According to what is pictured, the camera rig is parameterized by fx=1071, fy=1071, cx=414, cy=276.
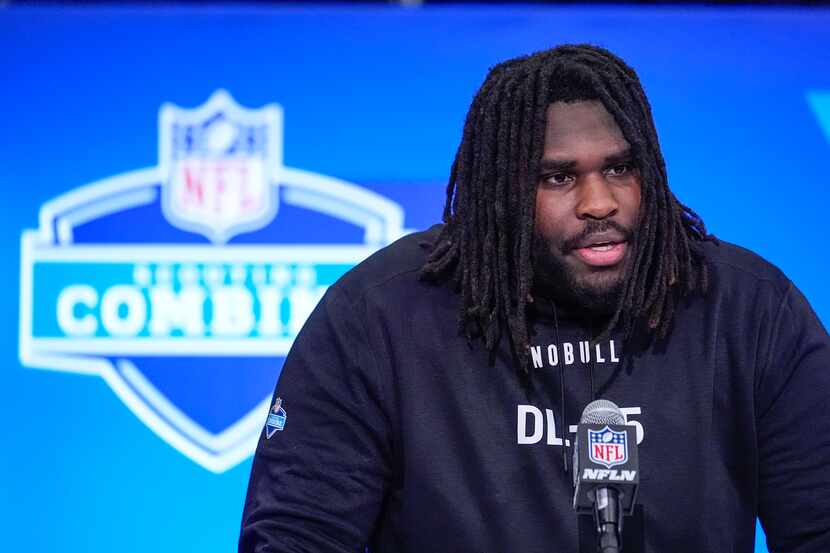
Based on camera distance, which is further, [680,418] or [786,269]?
[786,269]

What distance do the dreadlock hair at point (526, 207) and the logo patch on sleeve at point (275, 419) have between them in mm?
319

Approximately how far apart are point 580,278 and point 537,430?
25 cm

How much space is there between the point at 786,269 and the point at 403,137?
102 cm

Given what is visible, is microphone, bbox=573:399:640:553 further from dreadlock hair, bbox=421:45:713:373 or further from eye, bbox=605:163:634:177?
eye, bbox=605:163:634:177

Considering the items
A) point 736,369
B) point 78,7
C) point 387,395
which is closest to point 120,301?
point 78,7

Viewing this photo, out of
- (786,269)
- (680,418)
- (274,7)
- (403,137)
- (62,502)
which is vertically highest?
(274,7)

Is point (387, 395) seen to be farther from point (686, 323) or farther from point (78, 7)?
point (78, 7)

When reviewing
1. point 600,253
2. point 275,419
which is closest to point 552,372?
point 600,253

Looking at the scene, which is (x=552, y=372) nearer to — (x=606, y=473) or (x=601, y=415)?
(x=601, y=415)

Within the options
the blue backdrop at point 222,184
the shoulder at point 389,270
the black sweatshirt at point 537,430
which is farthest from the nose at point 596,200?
the blue backdrop at point 222,184

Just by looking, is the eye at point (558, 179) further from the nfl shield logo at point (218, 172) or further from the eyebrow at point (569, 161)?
the nfl shield logo at point (218, 172)

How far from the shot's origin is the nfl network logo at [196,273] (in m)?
2.62

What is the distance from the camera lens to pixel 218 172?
105 inches

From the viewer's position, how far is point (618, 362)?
1.73 m
